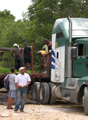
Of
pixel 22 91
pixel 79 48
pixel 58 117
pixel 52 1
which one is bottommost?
pixel 58 117

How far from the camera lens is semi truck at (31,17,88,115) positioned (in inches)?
504

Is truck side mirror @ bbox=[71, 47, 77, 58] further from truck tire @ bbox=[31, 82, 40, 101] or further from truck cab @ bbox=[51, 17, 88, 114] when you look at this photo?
truck tire @ bbox=[31, 82, 40, 101]

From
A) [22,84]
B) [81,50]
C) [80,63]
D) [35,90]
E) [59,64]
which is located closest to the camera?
[22,84]

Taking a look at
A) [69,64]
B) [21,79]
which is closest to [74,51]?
[69,64]

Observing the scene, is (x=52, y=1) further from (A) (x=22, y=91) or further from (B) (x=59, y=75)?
(A) (x=22, y=91)

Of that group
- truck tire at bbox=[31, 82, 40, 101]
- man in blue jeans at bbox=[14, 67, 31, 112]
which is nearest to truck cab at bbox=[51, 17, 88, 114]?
truck tire at bbox=[31, 82, 40, 101]

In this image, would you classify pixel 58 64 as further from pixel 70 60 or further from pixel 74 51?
pixel 74 51

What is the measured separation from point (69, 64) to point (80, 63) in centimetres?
59

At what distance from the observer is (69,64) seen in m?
13.7

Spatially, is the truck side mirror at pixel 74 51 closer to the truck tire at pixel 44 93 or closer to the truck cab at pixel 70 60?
the truck cab at pixel 70 60

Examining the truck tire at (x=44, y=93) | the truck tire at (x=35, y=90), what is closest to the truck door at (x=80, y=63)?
the truck tire at (x=44, y=93)

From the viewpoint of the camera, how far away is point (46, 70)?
16.6 metres

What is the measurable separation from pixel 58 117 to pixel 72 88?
2048 mm

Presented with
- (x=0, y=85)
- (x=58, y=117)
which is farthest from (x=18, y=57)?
(x=58, y=117)
